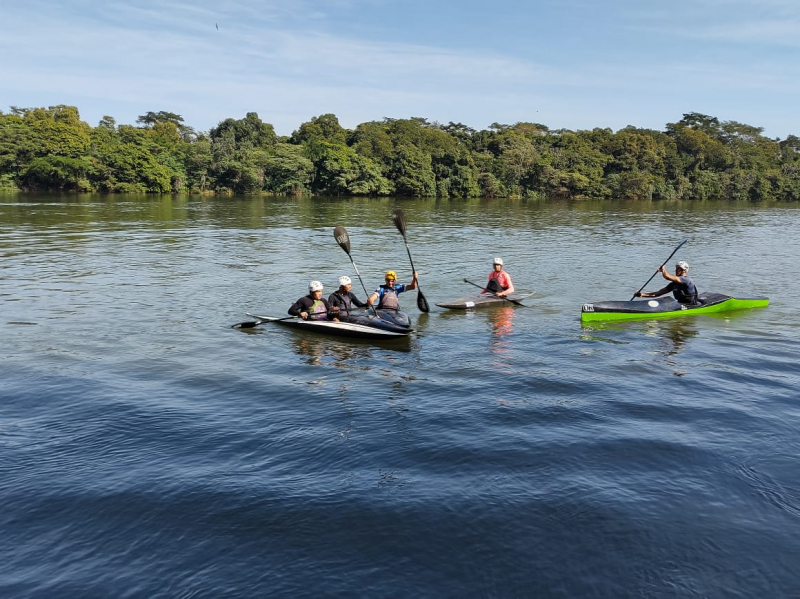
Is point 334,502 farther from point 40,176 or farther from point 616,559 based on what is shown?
point 40,176

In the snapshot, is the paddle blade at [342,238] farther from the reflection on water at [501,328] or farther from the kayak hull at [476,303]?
the reflection on water at [501,328]

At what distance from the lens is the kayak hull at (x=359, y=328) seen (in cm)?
1606

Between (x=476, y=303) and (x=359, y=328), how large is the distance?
5.00 m

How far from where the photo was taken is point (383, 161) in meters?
94.6

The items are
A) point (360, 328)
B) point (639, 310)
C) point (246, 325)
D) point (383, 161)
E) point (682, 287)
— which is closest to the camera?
point (360, 328)

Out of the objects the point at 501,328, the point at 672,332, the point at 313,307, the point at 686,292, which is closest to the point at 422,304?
the point at 501,328

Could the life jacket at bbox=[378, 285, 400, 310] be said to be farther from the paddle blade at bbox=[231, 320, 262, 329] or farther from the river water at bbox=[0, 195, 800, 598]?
the paddle blade at bbox=[231, 320, 262, 329]

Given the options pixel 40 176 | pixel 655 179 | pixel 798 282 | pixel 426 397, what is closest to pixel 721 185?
pixel 655 179

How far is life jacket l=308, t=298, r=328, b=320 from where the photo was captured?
16922 millimetres

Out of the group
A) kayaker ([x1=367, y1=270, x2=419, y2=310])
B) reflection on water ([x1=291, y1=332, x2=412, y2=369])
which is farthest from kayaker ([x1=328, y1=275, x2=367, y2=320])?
reflection on water ([x1=291, y1=332, x2=412, y2=369])

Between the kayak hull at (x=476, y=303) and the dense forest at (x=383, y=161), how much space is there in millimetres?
71058

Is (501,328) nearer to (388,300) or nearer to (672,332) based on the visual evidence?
(388,300)

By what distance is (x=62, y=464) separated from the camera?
953 centimetres

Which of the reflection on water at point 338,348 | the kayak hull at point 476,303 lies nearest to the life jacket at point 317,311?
the reflection on water at point 338,348
